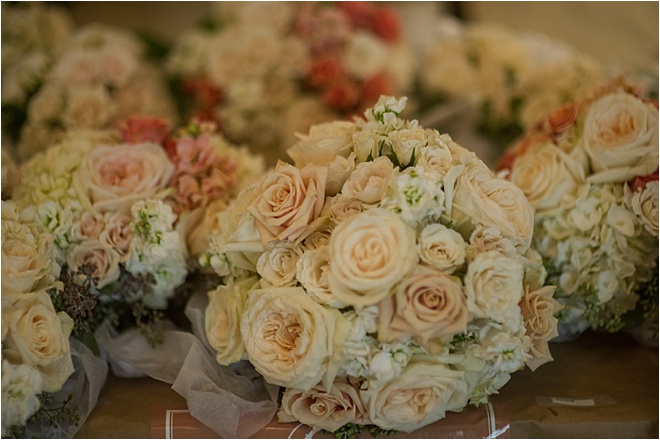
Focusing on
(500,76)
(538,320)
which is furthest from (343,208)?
(500,76)

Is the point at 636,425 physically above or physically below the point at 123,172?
below

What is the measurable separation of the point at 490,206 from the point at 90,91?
1.11 meters

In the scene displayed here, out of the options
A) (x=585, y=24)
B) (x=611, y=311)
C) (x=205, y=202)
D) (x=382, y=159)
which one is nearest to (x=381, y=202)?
(x=382, y=159)

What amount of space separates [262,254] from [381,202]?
0.20m

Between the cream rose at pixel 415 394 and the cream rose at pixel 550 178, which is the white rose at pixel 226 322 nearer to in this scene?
the cream rose at pixel 415 394

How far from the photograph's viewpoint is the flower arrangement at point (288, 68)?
179 cm

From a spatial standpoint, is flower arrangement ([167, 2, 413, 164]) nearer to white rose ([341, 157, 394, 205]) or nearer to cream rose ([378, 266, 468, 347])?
white rose ([341, 157, 394, 205])

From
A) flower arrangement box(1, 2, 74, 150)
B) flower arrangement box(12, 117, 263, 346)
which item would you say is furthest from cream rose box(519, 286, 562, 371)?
flower arrangement box(1, 2, 74, 150)

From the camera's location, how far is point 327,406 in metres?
0.89

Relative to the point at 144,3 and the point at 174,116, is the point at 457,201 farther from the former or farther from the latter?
the point at 144,3

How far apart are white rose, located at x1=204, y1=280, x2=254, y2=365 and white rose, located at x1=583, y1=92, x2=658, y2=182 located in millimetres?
612

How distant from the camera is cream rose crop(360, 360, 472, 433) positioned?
85 cm

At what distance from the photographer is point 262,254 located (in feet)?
3.08

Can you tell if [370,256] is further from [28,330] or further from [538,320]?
[28,330]
